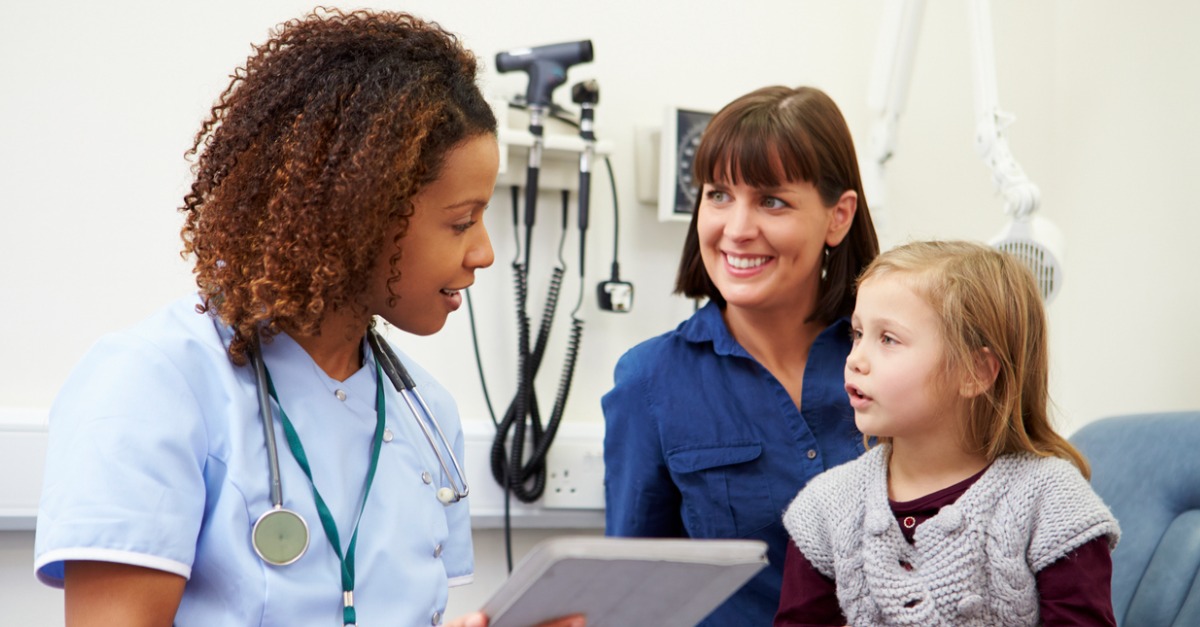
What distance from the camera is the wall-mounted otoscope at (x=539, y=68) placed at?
1.86m

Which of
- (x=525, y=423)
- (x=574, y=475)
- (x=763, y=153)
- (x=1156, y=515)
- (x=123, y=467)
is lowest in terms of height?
(x=574, y=475)

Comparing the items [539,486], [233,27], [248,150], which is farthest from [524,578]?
[233,27]

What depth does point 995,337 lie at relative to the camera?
1199 millimetres

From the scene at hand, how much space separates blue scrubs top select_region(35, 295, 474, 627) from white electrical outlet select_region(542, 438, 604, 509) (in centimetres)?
80

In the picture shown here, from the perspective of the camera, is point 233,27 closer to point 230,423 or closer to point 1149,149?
point 230,423

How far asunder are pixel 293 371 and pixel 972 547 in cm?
74

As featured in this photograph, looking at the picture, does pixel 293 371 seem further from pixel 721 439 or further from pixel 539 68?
pixel 539 68

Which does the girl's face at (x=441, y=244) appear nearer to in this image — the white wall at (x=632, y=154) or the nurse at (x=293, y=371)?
the nurse at (x=293, y=371)

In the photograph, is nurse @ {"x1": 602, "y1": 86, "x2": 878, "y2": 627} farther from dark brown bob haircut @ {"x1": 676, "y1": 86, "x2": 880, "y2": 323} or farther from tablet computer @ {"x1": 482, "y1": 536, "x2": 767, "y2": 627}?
tablet computer @ {"x1": 482, "y1": 536, "x2": 767, "y2": 627}

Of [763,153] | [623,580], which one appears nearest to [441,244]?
[623,580]

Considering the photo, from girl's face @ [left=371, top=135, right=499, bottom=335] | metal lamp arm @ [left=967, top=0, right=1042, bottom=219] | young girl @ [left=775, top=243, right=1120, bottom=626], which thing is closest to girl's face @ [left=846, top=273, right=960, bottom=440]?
young girl @ [left=775, top=243, right=1120, bottom=626]

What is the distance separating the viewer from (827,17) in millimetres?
2246

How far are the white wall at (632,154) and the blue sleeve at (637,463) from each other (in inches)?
17.7

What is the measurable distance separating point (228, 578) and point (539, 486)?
3.31 feet
